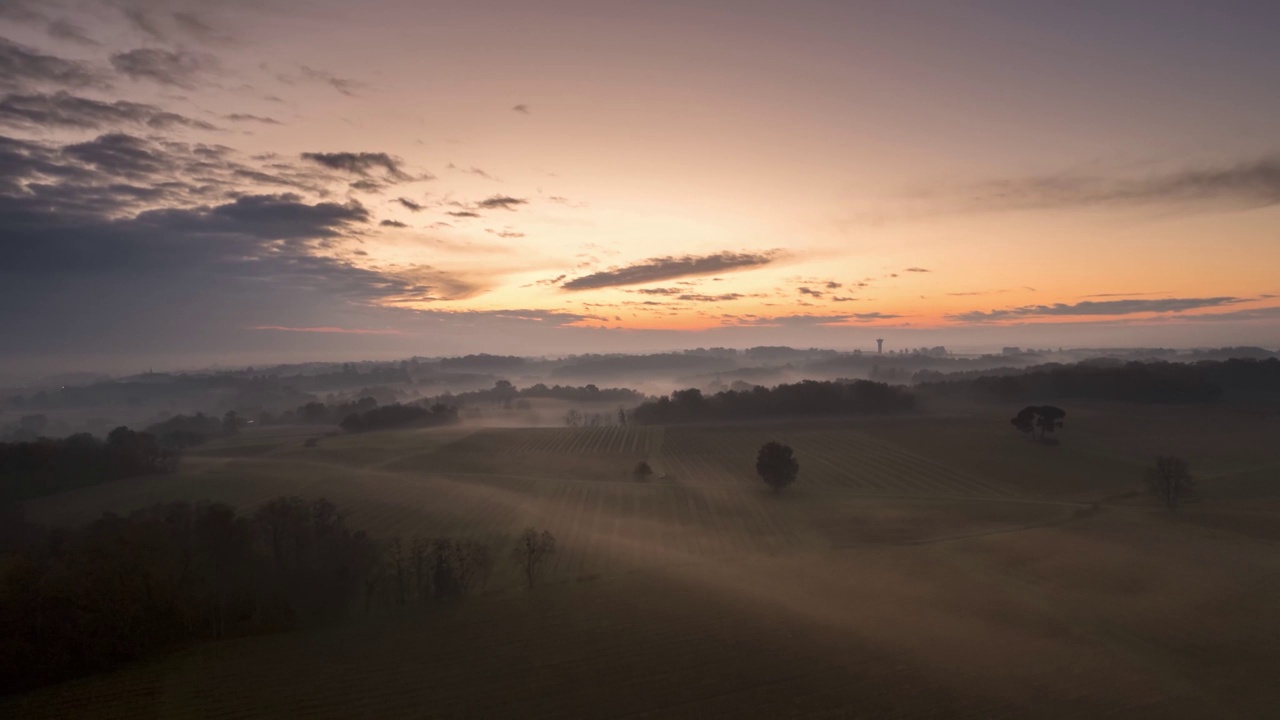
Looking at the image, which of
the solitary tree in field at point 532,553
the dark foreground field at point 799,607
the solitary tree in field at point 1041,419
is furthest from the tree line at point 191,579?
the solitary tree in field at point 1041,419

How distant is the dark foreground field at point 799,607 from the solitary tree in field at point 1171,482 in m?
2.51

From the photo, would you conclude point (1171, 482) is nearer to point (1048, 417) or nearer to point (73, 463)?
point (1048, 417)

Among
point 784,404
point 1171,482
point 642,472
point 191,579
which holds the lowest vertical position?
point 642,472

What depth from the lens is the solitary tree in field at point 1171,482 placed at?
4938 cm

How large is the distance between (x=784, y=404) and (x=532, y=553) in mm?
89413

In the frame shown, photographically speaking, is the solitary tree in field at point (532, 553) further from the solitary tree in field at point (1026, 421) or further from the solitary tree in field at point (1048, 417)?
the solitary tree in field at point (1048, 417)

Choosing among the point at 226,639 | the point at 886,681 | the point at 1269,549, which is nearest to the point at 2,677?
the point at 226,639

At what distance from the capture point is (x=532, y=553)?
36031 millimetres

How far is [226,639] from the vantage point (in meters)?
25.8

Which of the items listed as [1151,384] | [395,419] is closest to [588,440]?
[395,419]

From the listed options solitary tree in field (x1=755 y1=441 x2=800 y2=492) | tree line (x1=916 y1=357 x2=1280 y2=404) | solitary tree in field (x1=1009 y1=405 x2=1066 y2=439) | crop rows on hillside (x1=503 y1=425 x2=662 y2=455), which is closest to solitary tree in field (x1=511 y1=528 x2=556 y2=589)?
solitary tree in field (x1=755 y1=441 x2=800 y2=492)

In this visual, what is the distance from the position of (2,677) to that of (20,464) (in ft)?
182

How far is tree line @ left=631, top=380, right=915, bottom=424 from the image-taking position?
381ft

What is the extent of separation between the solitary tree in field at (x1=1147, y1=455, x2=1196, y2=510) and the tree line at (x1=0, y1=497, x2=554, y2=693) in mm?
51894
